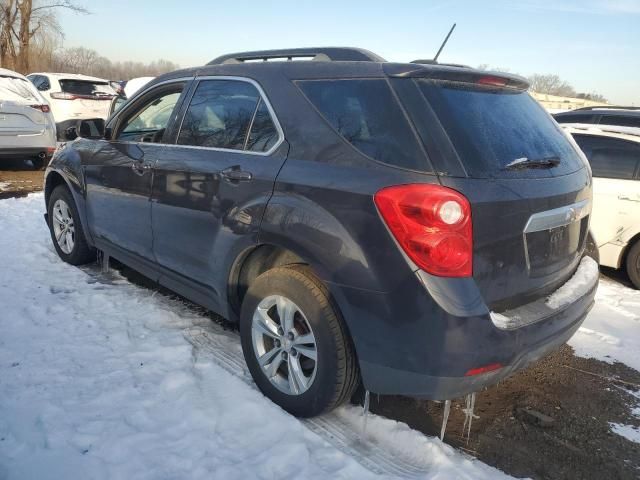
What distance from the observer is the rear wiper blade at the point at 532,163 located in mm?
2348

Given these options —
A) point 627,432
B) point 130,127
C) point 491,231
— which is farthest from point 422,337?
point 130,127

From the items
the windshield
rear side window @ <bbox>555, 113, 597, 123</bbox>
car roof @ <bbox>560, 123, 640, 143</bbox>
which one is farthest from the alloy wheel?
the windshield

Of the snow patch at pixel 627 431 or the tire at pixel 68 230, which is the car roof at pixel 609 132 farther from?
the tire at pixel 68 230

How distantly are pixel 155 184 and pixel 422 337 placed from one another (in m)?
2.16

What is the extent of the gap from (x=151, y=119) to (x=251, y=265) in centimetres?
172

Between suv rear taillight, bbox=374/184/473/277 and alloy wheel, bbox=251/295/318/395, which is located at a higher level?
suv rear taillight, bbox=374/184/473/277

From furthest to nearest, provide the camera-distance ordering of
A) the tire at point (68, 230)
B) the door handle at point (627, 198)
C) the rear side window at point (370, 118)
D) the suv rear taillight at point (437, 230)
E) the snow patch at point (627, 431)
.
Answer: the door handle at point (627, 198) → the tire at point (68, 230) → the snow patch at point (627, 431) → the rear side window at point (370, 118) → the suv rear taillight at point (437, 230)

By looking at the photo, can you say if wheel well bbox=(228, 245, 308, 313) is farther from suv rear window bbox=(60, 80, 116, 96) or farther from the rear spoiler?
suv rear window bbox=(60, 80, 116, 96)

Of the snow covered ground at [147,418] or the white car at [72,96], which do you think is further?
the white car at [72,96]

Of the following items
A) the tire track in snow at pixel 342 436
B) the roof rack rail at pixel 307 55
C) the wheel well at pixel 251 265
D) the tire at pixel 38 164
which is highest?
the roof rack rail at pixel 307 55

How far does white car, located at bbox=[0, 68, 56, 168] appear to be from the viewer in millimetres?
8311

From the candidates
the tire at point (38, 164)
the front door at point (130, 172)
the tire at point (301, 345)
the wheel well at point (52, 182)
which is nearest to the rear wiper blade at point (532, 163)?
the tire at point (301, 345)

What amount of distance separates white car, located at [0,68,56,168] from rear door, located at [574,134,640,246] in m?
8.43

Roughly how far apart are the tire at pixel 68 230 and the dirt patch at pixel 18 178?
3479 mm
